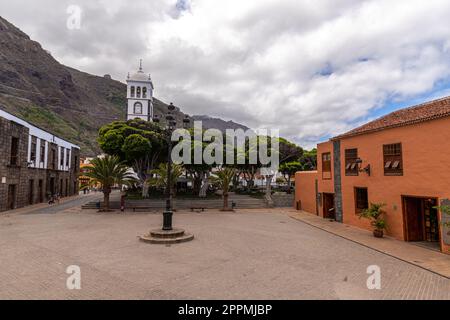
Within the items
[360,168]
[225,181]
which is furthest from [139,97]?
[360,168]

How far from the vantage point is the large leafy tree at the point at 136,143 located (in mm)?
25047

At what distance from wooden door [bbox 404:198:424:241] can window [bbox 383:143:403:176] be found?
1.41 m

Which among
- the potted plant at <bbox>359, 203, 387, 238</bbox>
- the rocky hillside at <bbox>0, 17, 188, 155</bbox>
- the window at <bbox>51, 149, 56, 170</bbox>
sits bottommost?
the potted plant at <bbox>359, 203, 387, 238</bbox>

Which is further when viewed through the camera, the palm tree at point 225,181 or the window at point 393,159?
the palm tree at point 225,181

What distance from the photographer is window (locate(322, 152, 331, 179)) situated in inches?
719

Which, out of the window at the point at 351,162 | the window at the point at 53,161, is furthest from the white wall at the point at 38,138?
the window at the point at 351,162

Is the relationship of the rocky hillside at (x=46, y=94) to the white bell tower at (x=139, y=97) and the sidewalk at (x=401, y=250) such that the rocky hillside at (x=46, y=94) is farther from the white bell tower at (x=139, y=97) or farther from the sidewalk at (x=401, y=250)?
the sidewalk at (x=401, y=250)

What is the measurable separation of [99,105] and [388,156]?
138 meters

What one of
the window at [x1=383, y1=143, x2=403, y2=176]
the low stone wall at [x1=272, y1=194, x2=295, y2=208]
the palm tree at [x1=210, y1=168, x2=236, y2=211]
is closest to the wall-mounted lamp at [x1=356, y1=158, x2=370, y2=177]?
the window at [x1=383, y1=143, x2=403, y2=176]

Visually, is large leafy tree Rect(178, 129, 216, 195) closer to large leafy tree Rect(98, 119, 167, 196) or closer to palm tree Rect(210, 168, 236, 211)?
large leafy tree Rect(98, 119, 167, 196)

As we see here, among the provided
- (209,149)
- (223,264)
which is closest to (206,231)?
(223,264)

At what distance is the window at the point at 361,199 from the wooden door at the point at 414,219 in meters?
2.44
